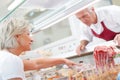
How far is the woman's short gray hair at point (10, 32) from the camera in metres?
1.62

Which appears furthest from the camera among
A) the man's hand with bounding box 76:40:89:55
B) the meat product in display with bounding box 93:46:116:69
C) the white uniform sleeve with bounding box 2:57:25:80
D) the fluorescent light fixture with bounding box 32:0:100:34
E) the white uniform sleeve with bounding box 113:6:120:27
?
the man's hand with bounding box 76:40:89:55

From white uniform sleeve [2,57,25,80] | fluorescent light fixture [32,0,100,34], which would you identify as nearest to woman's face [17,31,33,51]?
white uniform sleeve [2,57,25,80]

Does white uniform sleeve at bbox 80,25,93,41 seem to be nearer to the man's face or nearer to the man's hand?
the man's hand

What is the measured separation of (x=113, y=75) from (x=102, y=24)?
A: 735mm

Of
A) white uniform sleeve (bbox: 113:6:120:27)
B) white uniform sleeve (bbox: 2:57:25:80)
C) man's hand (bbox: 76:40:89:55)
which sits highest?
white uniform sleeve (bbox: 113:6:120:27)

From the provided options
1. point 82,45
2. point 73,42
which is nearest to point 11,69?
point 82,45

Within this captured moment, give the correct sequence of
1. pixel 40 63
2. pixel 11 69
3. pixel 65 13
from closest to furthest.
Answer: pixel 11 69 < pixel 65 13 < pixel 40 63

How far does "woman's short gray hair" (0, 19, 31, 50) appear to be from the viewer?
162 cm

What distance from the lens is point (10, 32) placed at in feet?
5.32

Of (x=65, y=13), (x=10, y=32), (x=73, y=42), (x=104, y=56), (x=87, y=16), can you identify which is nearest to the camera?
(x=10, y=32)

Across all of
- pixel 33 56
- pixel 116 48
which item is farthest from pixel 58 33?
pixel 116 48

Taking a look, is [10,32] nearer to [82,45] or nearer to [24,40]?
[24,40]

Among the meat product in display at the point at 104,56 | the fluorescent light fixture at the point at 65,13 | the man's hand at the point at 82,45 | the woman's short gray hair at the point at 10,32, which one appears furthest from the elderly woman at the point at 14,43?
the man's hand at the point at 82,45

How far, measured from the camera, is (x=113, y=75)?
5.61 ft
